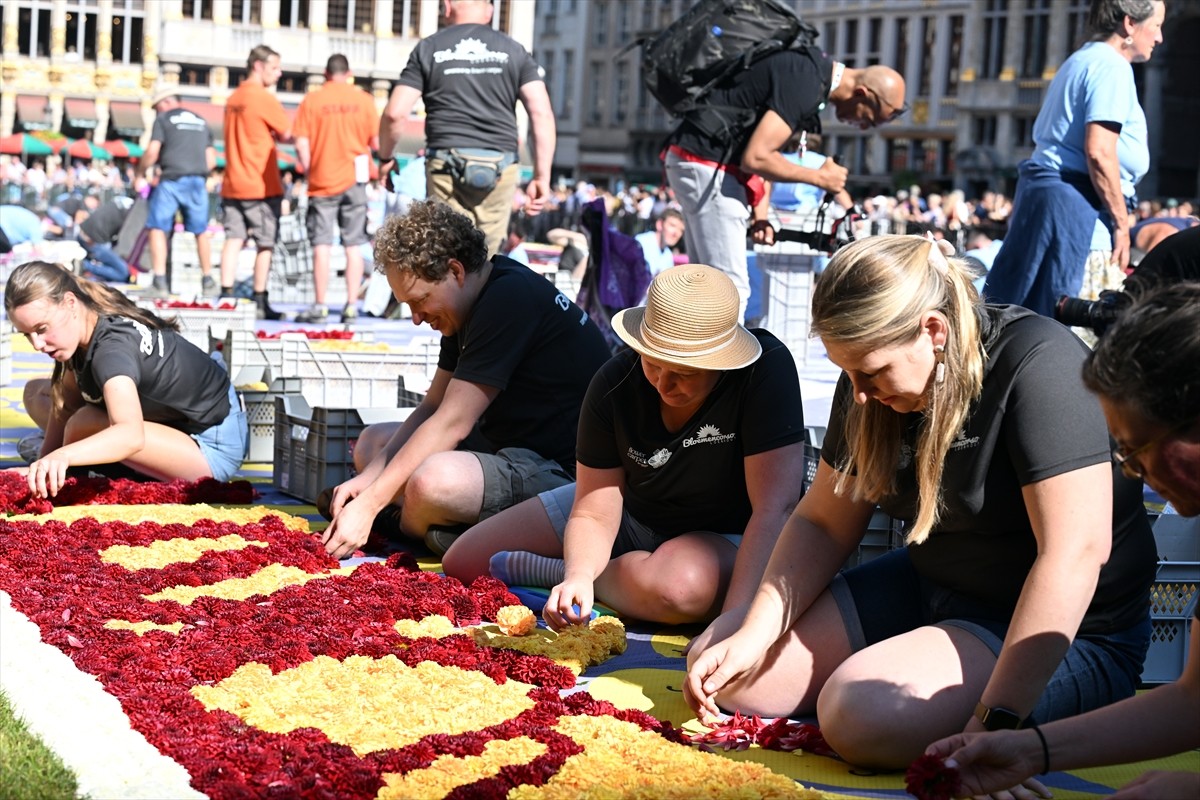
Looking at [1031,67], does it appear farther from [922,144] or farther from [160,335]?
[160,335]

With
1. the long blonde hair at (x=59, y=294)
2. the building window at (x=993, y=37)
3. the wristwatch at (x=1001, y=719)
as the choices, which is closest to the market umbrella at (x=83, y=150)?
the building window at (x=993, y=37)

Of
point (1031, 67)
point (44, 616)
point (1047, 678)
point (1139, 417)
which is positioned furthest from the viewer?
point (1031, 67)

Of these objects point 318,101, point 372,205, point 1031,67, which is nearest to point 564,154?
point 1031,67

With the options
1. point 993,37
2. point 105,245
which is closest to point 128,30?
point 993,37

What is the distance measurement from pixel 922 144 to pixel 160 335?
48747 millimetres

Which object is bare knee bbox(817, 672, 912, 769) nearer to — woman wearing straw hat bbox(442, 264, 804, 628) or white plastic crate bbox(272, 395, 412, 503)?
woman wearing straw hat bbox(442, 264, 804, 628)

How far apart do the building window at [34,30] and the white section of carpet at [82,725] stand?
55812 millimetres

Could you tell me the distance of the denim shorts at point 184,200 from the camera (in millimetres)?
12648

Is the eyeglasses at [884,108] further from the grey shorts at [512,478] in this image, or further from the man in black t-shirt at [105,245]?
the man in black t-shirt at [105,245]

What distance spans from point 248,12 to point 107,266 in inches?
1704

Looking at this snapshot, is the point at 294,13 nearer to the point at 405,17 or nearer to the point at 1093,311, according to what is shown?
the point at 405,17

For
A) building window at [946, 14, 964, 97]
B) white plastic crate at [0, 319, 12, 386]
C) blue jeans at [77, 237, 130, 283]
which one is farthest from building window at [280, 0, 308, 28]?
white plastic crate at [0, 319, 12, 386]

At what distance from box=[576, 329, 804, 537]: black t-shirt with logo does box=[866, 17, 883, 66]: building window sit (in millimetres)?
51894

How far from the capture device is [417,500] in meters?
4.52
